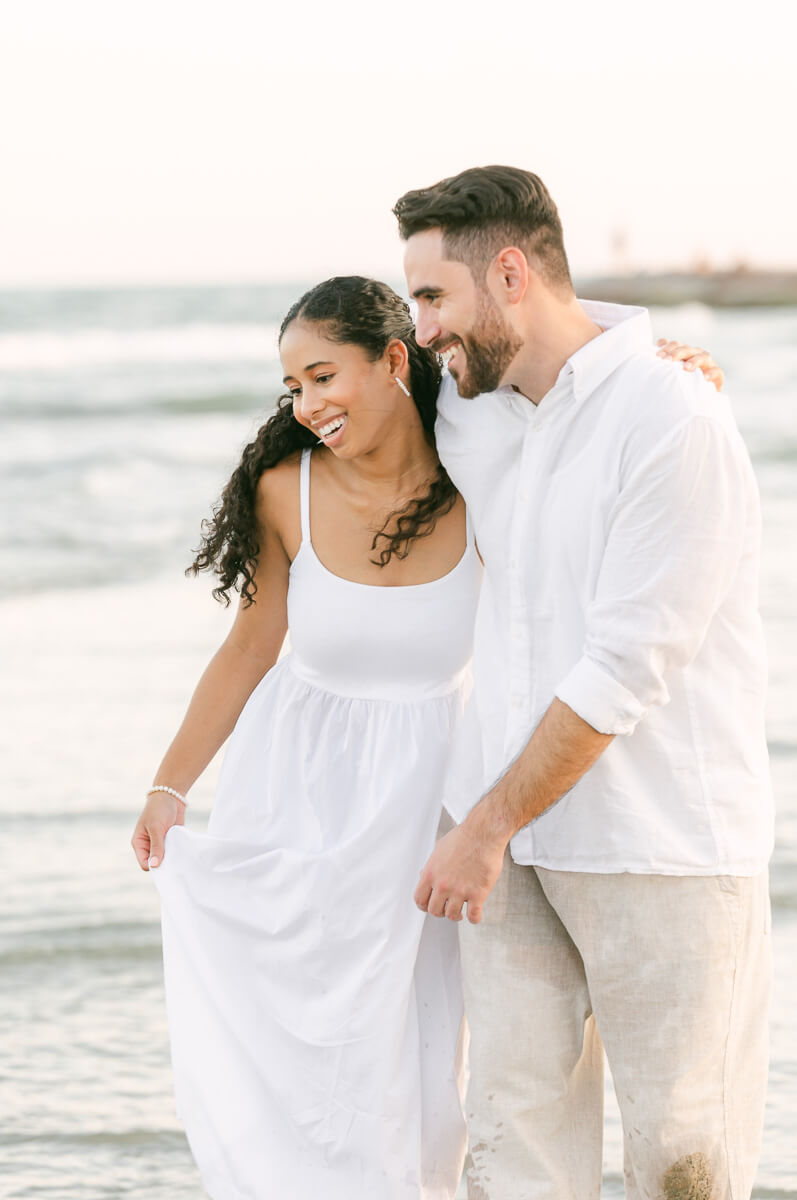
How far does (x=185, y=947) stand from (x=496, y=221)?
4.69 ft

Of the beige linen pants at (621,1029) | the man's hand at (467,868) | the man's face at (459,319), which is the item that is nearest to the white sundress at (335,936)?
the beige linen pants at (621,1029)

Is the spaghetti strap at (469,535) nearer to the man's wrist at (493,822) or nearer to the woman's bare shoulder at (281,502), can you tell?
the woman's bare shoulder at (281,502)

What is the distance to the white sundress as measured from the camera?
2768 mm

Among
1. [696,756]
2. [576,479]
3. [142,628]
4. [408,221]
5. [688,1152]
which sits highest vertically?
[408,221]

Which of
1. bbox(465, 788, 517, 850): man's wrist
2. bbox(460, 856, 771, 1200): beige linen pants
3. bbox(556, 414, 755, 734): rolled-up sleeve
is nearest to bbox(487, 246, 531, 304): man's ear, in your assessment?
bbox(556, 414, 755, 734): rolled-up sleeve

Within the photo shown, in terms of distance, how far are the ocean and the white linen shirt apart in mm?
1085

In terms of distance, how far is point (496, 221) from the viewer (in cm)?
238

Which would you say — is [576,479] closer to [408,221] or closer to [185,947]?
[408,221]

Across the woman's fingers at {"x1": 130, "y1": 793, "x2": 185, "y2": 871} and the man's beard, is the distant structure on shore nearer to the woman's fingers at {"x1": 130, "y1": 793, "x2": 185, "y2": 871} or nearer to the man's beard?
the woman's fingers at {"x1": 130, "y1": 793, "x2": 185, "y2": 871}

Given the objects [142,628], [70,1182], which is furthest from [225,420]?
[70,1182]

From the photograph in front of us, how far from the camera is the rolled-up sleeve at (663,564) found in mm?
2199

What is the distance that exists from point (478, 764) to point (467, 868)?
250mm

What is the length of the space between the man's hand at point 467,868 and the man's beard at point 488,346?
670 mm

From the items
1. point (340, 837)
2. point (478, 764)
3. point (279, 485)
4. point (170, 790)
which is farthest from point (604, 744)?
point (170, 790)
